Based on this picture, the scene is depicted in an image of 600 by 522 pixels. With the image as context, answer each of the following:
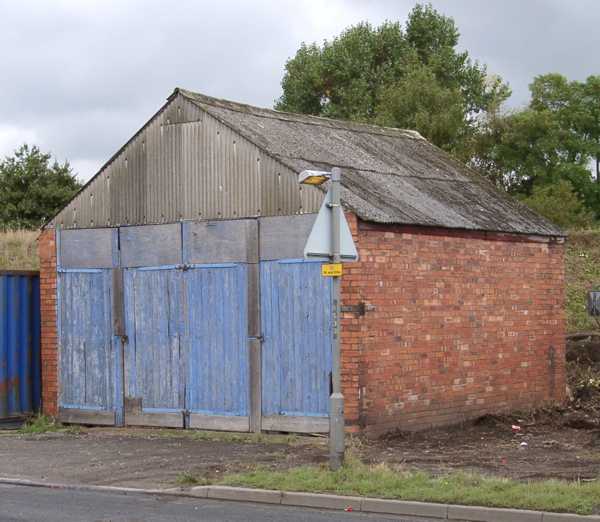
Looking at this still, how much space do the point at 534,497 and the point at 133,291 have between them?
8.74 metres

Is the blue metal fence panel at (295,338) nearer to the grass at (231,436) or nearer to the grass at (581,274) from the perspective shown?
the grass at (231,436)

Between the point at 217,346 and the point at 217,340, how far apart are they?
0.09m

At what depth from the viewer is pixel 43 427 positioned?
57.6 feet

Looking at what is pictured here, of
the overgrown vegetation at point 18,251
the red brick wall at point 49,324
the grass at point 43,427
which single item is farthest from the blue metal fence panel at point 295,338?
the overgrown vegetation at point 18,251

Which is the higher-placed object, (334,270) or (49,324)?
(334,270)

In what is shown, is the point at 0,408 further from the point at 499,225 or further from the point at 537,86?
the point at 537,86

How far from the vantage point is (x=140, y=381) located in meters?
17.1

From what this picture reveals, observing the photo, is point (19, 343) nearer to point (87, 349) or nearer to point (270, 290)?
point (87, 349)

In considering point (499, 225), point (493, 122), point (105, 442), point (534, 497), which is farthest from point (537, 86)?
point (534, 497)

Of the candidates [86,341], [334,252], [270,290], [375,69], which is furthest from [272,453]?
[375,69]

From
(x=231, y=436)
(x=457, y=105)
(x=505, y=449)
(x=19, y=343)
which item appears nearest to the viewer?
(x=505, y=449)

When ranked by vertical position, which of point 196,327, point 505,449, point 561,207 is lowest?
point 505,449

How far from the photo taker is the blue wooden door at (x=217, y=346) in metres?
16.1

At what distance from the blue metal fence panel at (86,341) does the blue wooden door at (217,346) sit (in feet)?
5.06
